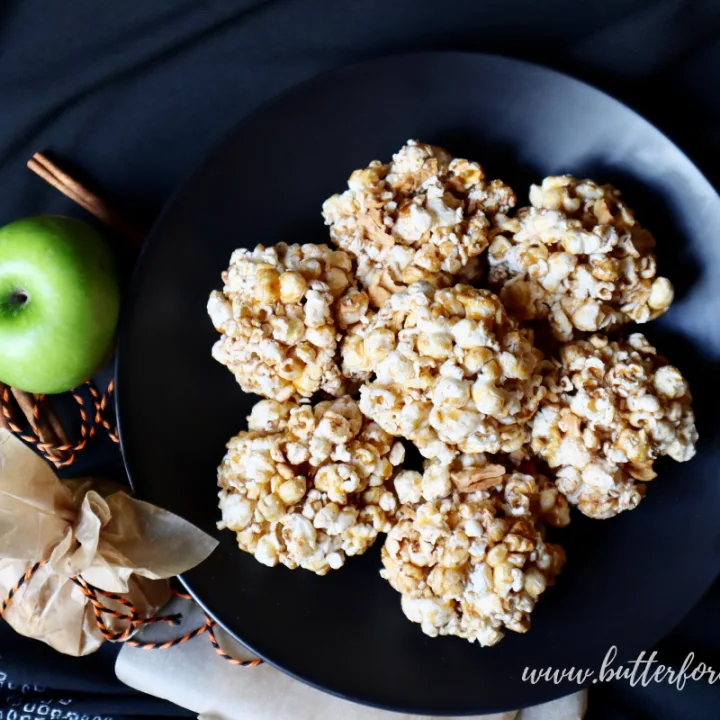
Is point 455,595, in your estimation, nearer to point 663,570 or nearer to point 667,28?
point 663,570

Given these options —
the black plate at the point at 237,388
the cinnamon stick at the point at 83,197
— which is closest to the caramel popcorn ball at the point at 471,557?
the black plate at the point at 237,388

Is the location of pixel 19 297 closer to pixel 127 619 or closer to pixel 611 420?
pixel 127 619

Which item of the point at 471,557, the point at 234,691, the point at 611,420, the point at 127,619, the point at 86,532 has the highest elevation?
the point at 611,420

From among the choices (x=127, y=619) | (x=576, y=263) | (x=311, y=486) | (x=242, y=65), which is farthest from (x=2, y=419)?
(x=576, y=263)

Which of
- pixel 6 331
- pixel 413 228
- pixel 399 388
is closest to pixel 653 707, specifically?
pixel 399 388

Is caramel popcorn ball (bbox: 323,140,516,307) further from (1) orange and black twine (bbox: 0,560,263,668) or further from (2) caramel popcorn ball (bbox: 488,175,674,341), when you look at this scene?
(1) orange and black twine (bbox: 0,560,263,668)

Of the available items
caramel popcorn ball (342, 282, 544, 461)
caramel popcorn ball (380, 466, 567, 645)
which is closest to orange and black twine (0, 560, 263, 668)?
caramel popcorn ball (380, 466, 567, 645)
